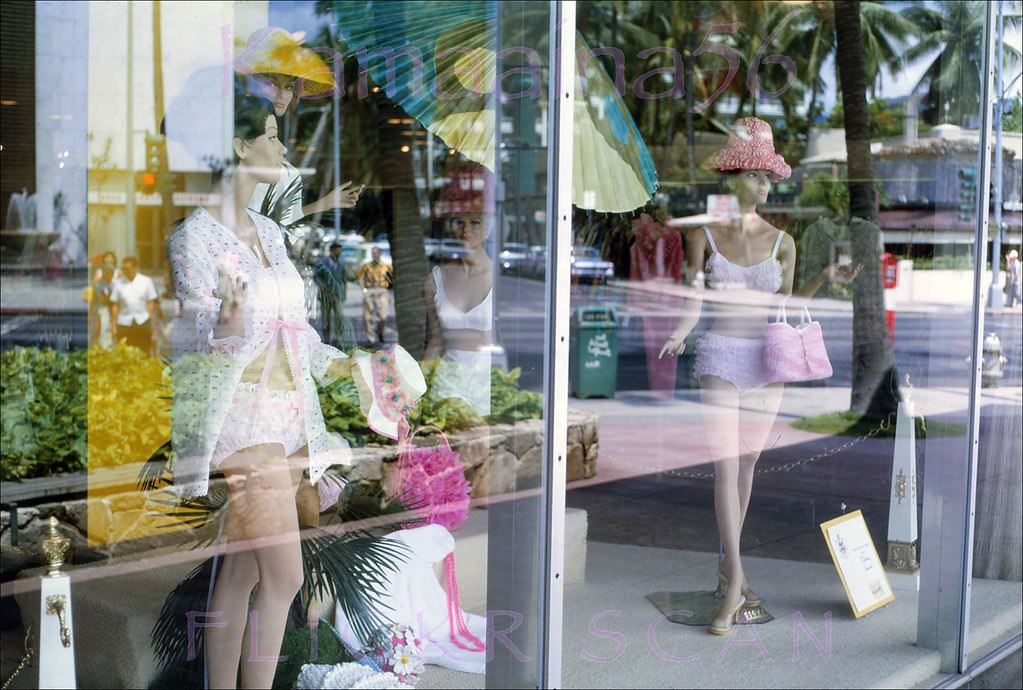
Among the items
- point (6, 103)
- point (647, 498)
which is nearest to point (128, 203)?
point (6, 103)

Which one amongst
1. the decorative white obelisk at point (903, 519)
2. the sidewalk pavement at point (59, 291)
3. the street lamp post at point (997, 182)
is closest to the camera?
the decorative white obelisk at point (903, 519)

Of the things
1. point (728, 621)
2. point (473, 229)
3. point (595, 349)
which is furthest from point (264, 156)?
point (595, 349)

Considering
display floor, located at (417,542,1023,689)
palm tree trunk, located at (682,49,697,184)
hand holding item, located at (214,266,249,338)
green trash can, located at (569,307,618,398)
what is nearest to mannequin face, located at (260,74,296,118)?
hand holding item, located at (214,266,249,338)

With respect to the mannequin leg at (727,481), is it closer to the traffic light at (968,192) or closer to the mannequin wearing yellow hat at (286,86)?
the traffic light at (968,192)

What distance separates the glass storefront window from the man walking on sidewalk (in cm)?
3

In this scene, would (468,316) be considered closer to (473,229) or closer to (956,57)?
(473,229)

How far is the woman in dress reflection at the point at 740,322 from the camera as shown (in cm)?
354

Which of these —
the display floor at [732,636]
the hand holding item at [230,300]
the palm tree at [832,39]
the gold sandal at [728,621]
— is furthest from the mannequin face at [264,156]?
the palm tree at [832,39]

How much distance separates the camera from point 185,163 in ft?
27.9

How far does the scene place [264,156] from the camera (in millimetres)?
2543

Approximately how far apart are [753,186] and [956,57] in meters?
1.37

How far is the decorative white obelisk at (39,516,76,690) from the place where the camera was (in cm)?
246

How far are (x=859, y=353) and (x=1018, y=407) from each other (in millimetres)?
809

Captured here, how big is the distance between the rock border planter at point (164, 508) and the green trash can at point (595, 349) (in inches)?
206
